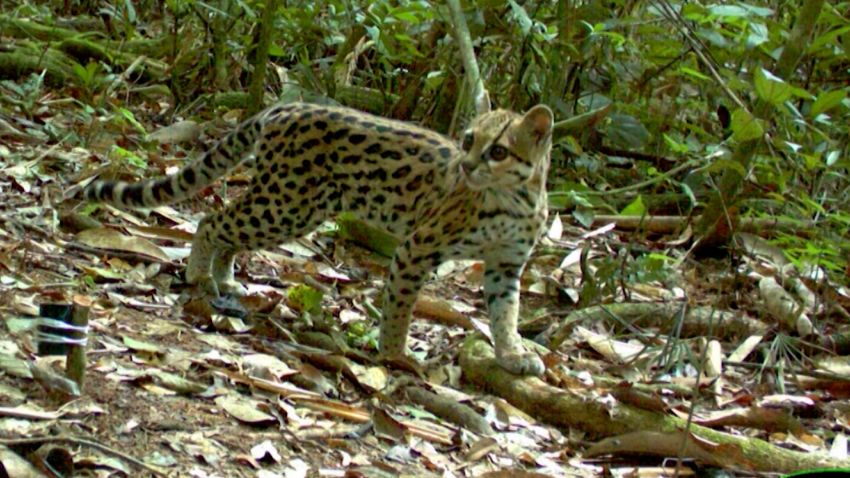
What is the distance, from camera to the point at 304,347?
5398 mm

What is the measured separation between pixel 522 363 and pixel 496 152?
1040mm

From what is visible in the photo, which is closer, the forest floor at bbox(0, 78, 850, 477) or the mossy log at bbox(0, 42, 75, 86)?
the forest floor at bbox(0, 78, 850, 477)

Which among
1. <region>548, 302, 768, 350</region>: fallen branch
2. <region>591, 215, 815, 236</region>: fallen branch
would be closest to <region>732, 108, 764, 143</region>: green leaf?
<region>548, 302, 768, 350</region>: fallen branch

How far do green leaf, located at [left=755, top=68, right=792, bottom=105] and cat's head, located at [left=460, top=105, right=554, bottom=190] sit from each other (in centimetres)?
108

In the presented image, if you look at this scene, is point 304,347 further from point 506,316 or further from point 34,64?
point 34,64

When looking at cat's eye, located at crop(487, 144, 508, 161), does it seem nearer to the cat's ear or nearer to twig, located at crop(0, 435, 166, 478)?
the cat's ear

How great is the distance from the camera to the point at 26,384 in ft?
12.8

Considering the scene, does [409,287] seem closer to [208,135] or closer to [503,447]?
[503,447]

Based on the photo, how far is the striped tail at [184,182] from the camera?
6.23 meters

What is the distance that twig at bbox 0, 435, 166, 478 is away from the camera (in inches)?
135

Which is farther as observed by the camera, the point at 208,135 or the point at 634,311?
the point at 208,135

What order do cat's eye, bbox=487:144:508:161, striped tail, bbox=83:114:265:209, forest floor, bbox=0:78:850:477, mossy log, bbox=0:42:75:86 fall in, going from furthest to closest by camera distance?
mossy log, bbox=0:42:75:86 → striped tail, bbox=83:114:265:209 → cat's eye, bbox=487:144:508:161 → forest floor, bbox=0:78:850:477

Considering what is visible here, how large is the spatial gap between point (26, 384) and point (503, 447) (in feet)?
6.32

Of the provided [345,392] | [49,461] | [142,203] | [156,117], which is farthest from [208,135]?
[49,461]
